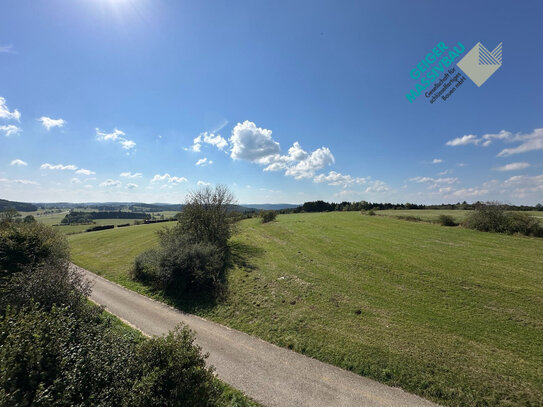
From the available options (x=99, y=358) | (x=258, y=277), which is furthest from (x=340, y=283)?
(x=99, y=358)

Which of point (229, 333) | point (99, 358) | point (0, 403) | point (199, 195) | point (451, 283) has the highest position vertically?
point (199, 195)

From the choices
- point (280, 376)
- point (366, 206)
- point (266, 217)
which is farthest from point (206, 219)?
point (366, 206)

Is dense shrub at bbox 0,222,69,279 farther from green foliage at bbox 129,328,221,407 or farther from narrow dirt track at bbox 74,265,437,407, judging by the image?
green foliage at bbox 129,328,221,407

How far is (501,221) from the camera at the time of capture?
27.8 meters

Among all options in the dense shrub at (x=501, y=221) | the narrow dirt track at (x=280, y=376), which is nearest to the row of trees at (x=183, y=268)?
the narrow dirt track at (x=280, y=376)

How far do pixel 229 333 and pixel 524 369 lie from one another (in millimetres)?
12765

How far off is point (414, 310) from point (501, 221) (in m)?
27.1

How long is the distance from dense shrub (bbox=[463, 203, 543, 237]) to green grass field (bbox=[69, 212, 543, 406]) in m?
1.90

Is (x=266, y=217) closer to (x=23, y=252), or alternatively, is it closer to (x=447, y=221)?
(x=447, y=221)

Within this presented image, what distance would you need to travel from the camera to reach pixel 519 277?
14953mm

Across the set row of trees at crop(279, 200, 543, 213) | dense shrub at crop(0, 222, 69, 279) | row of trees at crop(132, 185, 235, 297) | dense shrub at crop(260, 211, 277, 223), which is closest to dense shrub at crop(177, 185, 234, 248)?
row of trees at crop(132, 185, 235, 297)

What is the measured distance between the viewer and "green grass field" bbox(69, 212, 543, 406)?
812 cm

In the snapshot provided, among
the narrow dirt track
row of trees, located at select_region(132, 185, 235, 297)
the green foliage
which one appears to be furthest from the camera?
row of trees, located at select_region(132, 185, 235, 297)

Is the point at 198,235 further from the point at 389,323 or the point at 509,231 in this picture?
the point at 509,231
